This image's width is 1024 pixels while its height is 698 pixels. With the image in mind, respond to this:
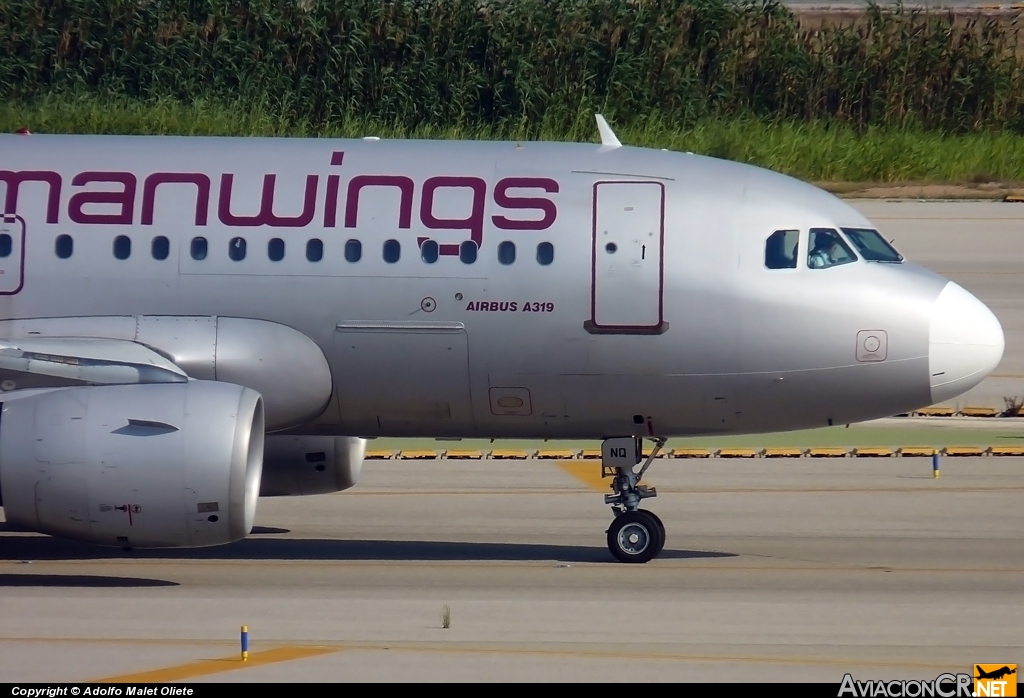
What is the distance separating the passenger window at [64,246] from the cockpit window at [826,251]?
697 centimetres

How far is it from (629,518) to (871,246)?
11.5 feet

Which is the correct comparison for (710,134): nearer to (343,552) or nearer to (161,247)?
(343,552)

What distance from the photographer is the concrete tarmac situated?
12734mm

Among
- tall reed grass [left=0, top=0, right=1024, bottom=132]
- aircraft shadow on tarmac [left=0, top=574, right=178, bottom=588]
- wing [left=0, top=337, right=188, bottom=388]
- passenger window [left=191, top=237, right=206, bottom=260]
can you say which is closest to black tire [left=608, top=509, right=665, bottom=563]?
aircraft shadow on tarmac [left=0, top=574, right=178, bottom=588]

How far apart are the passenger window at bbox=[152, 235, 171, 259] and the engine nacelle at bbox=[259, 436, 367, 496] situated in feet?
8.56

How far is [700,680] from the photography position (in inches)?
478

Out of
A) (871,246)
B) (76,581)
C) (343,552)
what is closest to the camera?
(76,581)

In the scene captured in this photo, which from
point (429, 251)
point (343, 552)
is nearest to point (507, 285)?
point (429, 251)

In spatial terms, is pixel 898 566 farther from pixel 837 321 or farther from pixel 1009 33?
pixel 1009 33

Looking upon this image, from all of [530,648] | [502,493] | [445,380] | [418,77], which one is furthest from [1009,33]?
[530,648]

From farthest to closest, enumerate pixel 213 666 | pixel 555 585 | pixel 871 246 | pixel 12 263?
1. pixel 871 246
2. pixel 12 263
3. pixel 555 585
4. pixel 213 666

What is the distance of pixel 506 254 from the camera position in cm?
1600

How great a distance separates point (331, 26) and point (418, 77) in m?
2.61

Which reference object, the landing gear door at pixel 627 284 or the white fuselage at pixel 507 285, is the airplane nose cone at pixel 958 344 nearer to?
the white fuselage at pixel 507 285
